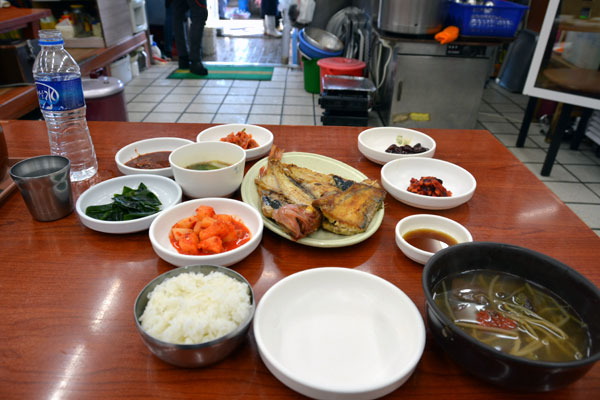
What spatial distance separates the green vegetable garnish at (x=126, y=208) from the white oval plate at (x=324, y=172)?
32 centimetres

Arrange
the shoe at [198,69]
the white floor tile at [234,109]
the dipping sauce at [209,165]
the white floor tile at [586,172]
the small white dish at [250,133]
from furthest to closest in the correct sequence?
the shoe at [198,69]
the white floor tile at [234,109]
the white floor tile at [586,172]
the small white dish at [250,133]
the dipping sauce at [209,165]

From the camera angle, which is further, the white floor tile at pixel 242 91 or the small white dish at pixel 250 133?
the white floor tile at pixel 242 91

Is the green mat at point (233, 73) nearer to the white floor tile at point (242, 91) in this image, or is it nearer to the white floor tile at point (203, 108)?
the white floor tile at point (242, 91)

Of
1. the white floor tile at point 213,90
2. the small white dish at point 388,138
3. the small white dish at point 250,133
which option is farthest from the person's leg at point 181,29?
the small white dish at point 388,138

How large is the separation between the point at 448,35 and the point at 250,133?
2.60 meters

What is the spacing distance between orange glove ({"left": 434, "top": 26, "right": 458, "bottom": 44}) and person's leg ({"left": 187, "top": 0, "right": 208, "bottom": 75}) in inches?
141

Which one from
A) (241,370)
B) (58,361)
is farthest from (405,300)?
(58,361)

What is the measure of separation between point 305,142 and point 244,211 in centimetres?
72

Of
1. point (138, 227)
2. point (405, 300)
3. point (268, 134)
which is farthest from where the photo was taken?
point (268, 134)

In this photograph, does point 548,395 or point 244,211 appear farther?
point 244,211

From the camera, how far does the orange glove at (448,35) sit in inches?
141

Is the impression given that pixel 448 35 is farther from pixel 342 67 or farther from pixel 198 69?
pixel 198 69

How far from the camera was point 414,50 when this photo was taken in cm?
382

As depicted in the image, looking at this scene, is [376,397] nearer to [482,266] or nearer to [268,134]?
[482,266]
